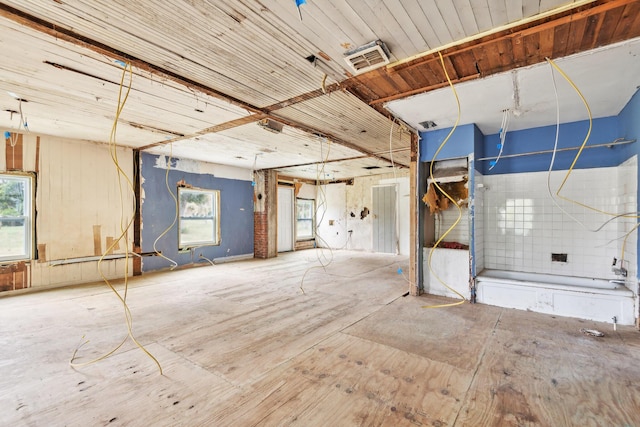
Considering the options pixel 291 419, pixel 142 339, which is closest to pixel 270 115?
pixel 142 339

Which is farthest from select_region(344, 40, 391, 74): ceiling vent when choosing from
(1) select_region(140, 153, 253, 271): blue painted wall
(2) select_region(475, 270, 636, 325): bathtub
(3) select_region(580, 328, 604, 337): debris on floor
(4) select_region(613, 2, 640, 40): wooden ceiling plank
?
(1) select_region(140, 153, 253, 271): blue painted wall

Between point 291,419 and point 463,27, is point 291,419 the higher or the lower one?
the lower one

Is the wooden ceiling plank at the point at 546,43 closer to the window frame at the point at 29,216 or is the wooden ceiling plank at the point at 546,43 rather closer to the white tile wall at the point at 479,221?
the white tile wall at the point at 479,221

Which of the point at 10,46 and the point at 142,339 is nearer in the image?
the point at 10,46

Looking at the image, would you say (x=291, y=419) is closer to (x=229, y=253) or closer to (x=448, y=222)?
(x=448, y=222)

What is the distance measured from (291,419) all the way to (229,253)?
6.17 metres

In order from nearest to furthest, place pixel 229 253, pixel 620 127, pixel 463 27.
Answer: pixel 463 27 → pixel 620 127 → pixel 229 253

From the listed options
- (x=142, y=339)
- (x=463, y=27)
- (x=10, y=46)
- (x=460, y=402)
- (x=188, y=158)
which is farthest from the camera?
(x=188, y=158)

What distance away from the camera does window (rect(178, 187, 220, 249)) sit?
6.49m

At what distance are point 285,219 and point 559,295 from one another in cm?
726

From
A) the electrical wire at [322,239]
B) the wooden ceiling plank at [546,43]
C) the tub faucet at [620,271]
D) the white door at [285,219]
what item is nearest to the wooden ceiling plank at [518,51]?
the wooden ceiling plank at [546,43]

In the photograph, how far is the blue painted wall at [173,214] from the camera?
586 centimetres

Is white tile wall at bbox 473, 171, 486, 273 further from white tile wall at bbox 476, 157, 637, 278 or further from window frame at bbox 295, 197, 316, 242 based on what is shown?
window frame at bbox 295, 197, 316, 242

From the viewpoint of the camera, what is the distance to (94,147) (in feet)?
16.8
